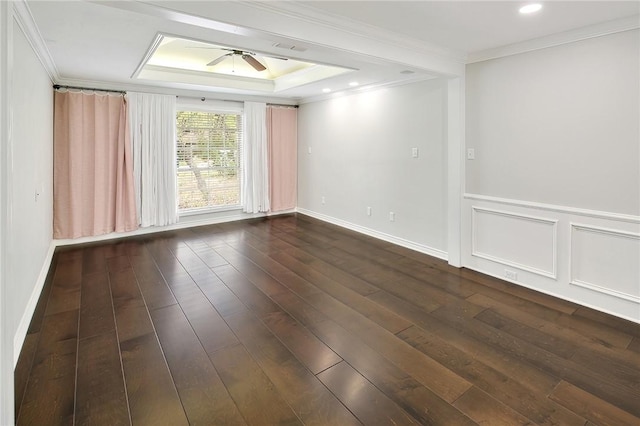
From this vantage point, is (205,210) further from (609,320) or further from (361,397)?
(609,320)

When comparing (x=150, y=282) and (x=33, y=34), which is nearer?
(x=33, y=34)

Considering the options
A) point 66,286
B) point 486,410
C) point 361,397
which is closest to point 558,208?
point 486,410

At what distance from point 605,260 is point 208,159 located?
573cm

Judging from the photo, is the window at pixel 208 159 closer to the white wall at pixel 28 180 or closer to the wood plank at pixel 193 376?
the white wall at pixel 28 180

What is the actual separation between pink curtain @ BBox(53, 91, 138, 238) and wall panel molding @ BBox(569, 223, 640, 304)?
5669 mm

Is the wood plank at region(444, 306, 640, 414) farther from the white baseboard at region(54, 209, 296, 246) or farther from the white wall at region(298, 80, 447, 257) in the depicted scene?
the white baseboard at region(54, 209, 296, 246)

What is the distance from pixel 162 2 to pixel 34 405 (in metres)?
2.37

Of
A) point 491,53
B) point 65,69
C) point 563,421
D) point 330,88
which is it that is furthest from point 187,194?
point 563,421

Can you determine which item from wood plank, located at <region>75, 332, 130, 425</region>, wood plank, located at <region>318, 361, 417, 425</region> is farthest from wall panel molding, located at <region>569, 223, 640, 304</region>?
wood plank, located at <region>75, 332, 130, 425</region>

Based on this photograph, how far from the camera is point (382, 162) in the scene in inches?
208

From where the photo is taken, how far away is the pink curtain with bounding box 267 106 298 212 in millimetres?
6906

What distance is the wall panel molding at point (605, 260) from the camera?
9.27ft

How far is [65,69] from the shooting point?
4.32 m

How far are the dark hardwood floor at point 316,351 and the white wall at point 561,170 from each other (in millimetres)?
280
